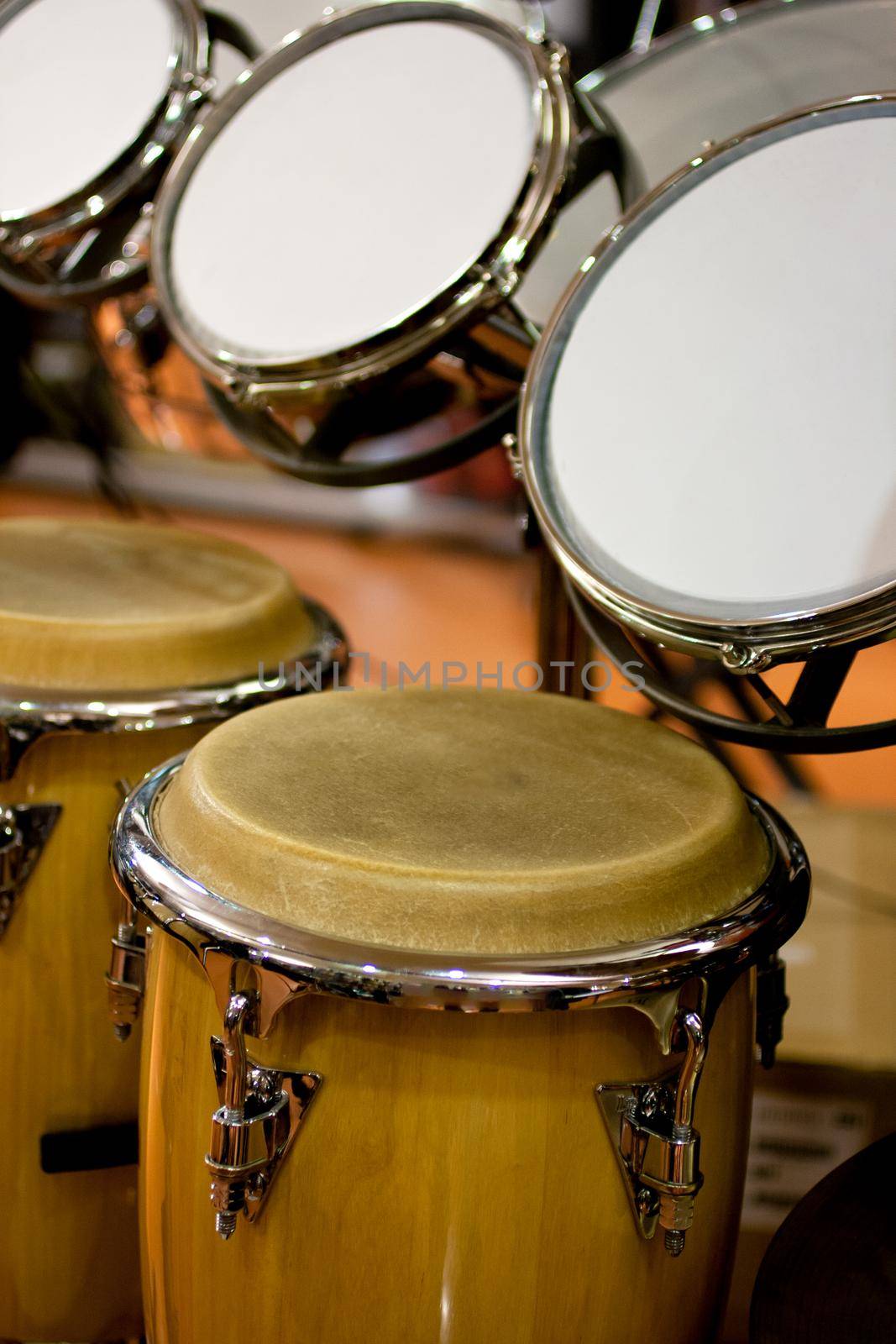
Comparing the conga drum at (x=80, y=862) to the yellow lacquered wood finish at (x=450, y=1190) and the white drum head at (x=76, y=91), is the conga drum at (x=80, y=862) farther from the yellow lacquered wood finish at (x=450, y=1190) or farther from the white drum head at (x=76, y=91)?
the white drum head at (x=76, y=91)

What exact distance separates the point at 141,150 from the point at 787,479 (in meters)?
0.80

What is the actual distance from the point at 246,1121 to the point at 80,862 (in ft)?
1.08

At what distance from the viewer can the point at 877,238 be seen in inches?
28.0

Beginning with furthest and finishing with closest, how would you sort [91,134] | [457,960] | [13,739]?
[91,134] < [13,739] < [457,960]

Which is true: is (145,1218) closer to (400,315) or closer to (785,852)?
(785,852)

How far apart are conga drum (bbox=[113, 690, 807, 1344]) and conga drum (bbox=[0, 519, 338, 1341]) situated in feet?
0.64

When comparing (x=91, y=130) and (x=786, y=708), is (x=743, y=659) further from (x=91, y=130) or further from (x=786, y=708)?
(x=91, y=130)

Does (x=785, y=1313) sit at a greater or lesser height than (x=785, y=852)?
lesser

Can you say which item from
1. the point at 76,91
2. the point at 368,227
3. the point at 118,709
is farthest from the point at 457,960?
the point at 76,91

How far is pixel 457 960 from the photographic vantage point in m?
0.51

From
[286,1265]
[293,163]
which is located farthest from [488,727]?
[293,163]

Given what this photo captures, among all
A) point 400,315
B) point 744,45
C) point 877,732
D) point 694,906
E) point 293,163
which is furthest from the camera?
point 744,45

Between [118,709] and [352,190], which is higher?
[352,190]

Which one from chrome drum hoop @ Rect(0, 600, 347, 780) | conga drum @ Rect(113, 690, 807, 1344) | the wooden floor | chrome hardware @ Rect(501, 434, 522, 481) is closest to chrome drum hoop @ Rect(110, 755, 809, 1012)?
conga drum @ Rect(113, 690, 807, 1344)
